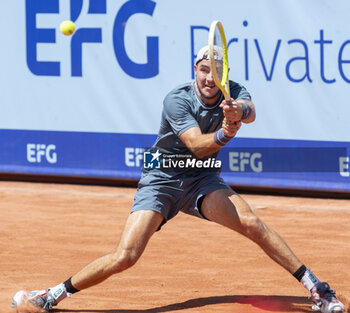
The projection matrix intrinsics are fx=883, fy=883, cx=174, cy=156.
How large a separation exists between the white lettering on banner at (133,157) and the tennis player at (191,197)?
14.4 feet

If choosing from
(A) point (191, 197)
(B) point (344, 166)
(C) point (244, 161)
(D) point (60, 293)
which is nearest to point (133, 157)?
(C) point (244, 161)

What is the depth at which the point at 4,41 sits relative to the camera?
10.3 m

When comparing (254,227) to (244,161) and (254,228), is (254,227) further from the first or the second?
(244,161)

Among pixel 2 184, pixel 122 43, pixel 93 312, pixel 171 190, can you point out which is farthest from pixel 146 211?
pixel 2 184

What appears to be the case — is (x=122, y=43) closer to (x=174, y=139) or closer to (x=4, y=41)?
(x=4, y=41)

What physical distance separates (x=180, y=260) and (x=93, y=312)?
1486 mm

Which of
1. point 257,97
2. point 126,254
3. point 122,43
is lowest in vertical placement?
point 126,254

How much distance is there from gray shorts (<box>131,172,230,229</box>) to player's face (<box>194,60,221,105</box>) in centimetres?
49

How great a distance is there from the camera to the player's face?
198 inches

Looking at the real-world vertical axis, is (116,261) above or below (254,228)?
below

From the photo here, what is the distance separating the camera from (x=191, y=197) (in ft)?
17.3

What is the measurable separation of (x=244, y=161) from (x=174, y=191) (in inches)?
162

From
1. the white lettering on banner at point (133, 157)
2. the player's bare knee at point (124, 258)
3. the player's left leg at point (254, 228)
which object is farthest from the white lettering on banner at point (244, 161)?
the player's bare knee at point (124, 258)

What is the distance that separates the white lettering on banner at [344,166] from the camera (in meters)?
8.83
